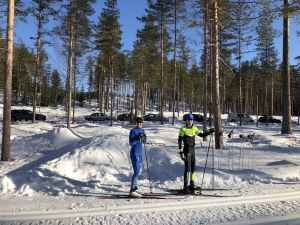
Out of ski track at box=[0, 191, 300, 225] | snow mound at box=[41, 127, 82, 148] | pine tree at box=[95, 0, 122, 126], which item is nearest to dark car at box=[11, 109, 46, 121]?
pine tree at box=[95, 0, 122, 126]

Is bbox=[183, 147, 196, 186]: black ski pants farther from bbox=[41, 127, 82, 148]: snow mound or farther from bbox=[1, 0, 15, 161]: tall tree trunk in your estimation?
bbox=[41, 127, 82, 148]: snow mound

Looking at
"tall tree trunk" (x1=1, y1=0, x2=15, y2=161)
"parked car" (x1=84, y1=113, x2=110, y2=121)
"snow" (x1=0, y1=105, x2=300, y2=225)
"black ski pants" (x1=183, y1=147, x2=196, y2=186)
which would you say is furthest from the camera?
"parked car" (x1=84, y1=113, x2=110, y2=121)

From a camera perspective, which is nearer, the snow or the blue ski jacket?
the snow

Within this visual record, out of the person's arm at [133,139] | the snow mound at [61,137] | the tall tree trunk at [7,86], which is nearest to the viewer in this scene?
the person's arm at [133,139]

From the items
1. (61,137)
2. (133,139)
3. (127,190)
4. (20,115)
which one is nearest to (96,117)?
(20,115)

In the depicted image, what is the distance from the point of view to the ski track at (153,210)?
423 centimetres

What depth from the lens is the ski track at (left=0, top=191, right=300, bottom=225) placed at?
4230 millimetres

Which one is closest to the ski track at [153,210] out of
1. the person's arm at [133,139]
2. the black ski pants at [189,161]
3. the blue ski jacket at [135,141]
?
the black ski pants at [189,161]

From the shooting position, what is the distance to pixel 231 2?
973 centimetres

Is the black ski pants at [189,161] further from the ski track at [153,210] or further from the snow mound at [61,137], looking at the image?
the snow mound at [61,137]

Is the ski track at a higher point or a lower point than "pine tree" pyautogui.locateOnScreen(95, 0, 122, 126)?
lower

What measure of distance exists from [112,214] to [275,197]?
3.63 m

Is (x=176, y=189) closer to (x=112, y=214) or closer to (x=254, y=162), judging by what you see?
(x=112, y=214)

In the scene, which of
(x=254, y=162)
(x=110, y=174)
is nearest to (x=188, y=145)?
(x=110, y=174)
